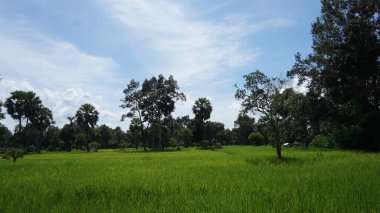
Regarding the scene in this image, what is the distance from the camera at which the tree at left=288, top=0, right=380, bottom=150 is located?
28.8 meters

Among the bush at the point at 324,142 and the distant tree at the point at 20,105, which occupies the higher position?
the distant tree at the point at 20,105

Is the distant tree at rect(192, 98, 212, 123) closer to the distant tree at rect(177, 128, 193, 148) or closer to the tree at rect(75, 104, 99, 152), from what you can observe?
the distant tree at rect(177, 128, 193, 148)

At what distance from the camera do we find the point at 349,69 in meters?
31.5

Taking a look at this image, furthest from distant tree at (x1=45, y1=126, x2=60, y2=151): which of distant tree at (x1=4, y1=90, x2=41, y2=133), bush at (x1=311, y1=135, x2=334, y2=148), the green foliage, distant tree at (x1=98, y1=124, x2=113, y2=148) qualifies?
bush at (x1=311, y1=135, x2=334, y2=148)

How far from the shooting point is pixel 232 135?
4815 inches

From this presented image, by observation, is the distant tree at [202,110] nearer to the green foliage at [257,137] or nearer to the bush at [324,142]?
the green foliage at [257,137]

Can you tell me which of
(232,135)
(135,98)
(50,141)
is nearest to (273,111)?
(135,98)

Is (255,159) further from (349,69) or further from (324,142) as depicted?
(324,142)

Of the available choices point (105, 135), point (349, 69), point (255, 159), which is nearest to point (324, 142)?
point (349, 69)

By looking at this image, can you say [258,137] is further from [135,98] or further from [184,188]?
[184,188]

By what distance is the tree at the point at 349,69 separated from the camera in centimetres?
2883

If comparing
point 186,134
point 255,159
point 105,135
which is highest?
point 105,135

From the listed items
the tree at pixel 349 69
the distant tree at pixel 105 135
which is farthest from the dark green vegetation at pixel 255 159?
the distant tree at pixel 105 135

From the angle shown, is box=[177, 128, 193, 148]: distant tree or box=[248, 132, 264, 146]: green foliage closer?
box=[177, 128, 193, 148]: distant tree
